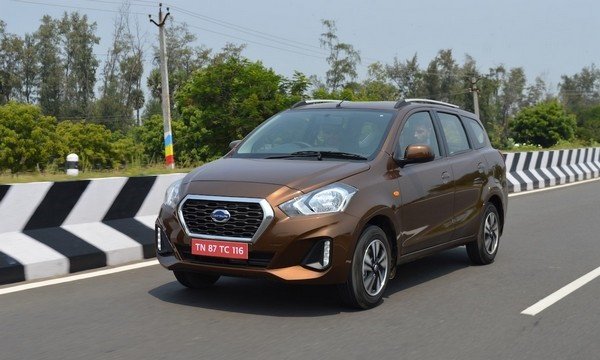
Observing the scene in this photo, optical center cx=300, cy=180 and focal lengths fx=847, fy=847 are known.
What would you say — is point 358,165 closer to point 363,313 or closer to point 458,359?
point 363,313

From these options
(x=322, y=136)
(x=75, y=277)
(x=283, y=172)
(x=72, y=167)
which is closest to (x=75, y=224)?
(x=75, y=277)

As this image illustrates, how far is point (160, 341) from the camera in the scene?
5.45m

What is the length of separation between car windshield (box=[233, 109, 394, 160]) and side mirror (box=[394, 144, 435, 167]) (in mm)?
228

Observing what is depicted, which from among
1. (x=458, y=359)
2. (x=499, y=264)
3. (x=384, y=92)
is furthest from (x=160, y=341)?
(x=384, y=92)

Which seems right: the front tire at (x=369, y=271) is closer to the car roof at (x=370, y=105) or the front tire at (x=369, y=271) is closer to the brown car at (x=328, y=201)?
the brown car at (x=328, y=201)

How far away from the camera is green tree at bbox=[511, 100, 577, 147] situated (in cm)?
10256

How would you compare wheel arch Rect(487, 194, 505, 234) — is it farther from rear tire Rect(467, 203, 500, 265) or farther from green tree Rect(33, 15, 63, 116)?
green tree Rect(33, 15, 63, 116)

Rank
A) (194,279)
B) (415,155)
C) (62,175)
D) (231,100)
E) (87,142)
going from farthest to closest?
(87,142), (231,100), (62,175), (194,279), (415,155)

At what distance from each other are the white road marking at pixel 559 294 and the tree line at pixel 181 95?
50.2m

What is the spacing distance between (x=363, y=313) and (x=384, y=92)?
347ft

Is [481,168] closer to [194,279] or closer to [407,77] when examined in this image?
[194,279]

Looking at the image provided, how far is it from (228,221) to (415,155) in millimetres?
1759

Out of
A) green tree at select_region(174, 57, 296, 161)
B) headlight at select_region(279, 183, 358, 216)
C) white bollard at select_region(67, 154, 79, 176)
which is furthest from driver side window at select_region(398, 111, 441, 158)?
green tree at select_region(174, 57, 296, 161)

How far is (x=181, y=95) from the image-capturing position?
7525cm
